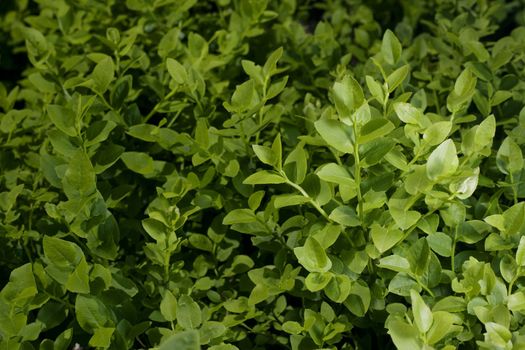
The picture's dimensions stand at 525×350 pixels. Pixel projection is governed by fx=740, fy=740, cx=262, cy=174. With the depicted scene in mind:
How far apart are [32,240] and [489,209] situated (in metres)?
0.85

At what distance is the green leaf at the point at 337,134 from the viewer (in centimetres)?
107

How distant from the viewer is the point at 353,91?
3.46 feet

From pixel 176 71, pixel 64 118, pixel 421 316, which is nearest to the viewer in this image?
pixel 421 316

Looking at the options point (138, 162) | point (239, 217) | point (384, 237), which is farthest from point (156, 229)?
point (384, 237)

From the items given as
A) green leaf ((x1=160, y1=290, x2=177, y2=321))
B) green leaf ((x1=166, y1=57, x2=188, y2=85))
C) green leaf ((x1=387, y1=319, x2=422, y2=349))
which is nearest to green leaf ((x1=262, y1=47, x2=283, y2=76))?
green leaf ((x1=166, y1=57, x2=188, y2=85))

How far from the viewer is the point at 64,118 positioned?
1.30 meters

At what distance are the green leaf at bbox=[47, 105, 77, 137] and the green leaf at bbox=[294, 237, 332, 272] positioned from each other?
0.48m

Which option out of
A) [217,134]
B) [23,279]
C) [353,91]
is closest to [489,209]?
[353,91]

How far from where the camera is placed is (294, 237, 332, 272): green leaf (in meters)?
1.08

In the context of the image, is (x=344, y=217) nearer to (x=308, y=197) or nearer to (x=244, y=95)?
(x=308, y=197)

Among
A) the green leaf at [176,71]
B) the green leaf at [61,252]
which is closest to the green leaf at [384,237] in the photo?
the green leaf at [61,252]

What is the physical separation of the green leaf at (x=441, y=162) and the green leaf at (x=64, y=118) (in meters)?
0.62

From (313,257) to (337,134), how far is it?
7.2 inches

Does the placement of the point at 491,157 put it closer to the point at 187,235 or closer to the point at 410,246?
the point at 410,246
